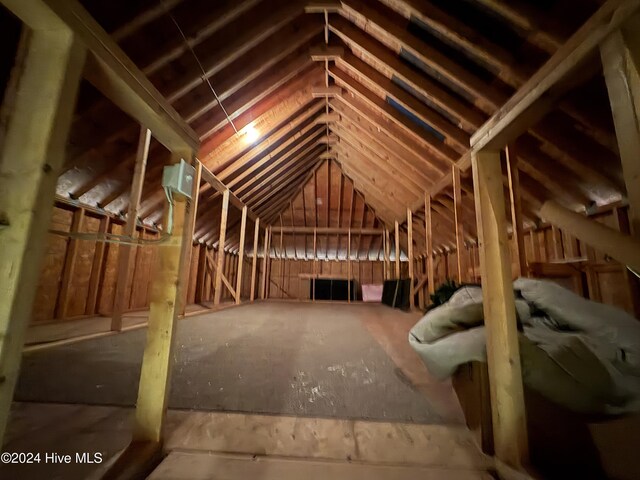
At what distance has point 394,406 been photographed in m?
1.38

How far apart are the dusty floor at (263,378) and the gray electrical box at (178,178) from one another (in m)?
1.15

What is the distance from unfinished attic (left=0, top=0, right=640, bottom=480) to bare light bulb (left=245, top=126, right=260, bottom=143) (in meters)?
0.03

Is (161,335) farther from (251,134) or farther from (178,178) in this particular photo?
(251,134)

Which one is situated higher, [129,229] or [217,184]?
[217,184]

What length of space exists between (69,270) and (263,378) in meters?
4.14

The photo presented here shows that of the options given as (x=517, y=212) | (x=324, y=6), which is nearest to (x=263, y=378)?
(x=517, y=212)

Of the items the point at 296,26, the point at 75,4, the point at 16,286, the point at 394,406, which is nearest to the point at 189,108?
the point at 296,26

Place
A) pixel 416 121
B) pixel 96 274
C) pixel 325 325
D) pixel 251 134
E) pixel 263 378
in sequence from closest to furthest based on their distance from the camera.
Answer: pixel 263 378 < pixel 416 121 < pixel 325 325 < pixel 251 134 < pixel 96 274

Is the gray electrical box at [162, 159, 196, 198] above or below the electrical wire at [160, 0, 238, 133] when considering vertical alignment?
below

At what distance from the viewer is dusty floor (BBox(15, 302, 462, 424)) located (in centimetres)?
137

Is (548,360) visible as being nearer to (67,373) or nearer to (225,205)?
(67,373)

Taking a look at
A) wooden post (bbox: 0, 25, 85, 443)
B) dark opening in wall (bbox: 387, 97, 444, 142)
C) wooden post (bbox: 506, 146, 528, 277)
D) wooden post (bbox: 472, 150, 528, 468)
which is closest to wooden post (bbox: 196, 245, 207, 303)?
dark opening in wall (bbox: 387, 97, 444, 142)

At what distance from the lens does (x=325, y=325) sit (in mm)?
3701

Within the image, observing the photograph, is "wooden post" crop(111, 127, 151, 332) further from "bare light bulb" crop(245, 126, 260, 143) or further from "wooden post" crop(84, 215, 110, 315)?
"wooden post" crop(84, 215, 110, 315)
